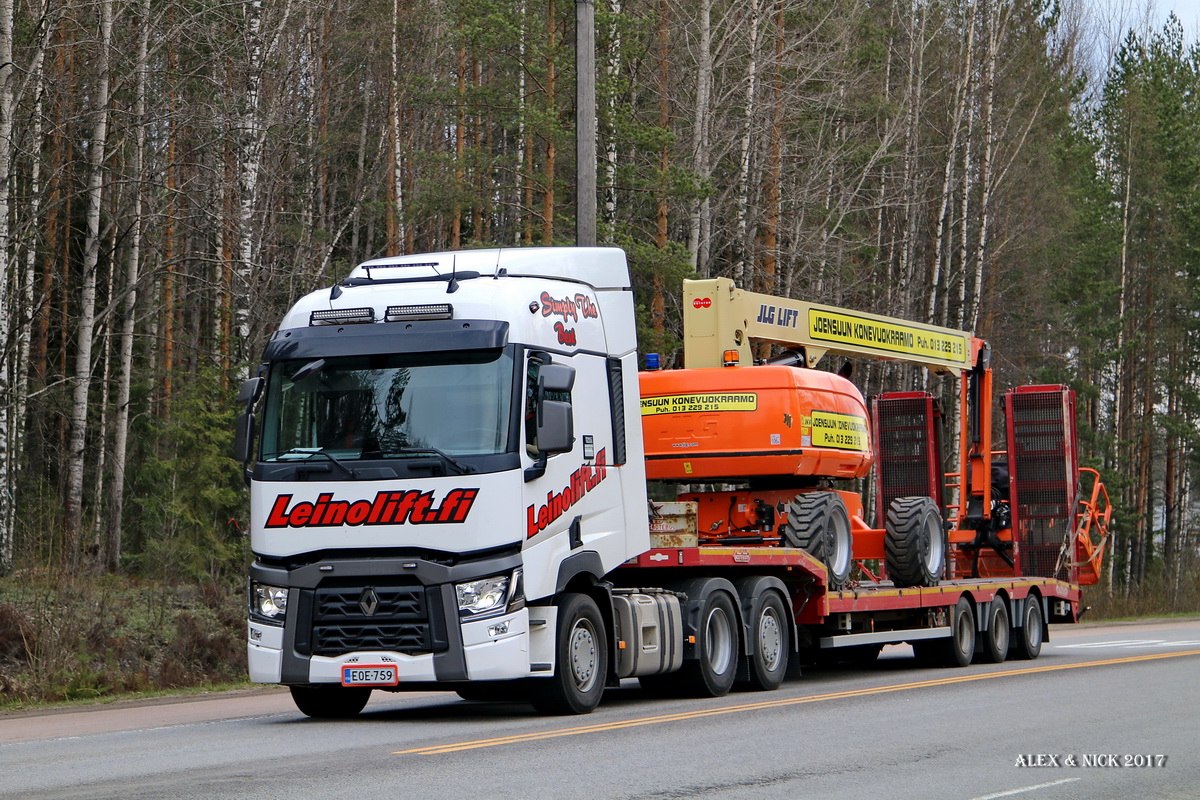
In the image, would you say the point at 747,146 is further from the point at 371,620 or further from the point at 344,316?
the point at 371,620

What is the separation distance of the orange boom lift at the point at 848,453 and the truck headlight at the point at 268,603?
4.29 m

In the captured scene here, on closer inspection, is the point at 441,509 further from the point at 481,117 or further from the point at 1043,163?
the point at 1043,163

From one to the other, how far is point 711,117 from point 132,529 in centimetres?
1457

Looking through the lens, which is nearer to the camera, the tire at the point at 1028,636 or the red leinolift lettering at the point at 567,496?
the red leinolift lettering at the point at 567,496

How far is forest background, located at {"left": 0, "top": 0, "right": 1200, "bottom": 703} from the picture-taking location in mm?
22641

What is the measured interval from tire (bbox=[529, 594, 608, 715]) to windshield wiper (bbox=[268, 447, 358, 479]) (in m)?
2.08

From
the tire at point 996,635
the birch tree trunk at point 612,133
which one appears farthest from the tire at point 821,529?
the birch tree trunk at point 612,133

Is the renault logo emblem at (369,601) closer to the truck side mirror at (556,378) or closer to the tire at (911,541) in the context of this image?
the truck side mirror at (556,378)

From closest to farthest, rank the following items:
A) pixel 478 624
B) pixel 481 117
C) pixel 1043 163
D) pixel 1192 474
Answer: pixel 478 624 < pixel 481 117 < pixel 1043 163 < pixel 1192 474

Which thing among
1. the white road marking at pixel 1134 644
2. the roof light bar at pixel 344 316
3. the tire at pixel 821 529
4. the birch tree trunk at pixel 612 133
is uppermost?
the birch tree trunk at pixel 612 133

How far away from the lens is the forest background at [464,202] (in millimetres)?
22641

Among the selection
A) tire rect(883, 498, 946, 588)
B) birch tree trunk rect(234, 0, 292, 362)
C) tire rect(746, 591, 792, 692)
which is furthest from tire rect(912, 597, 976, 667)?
birch tree trunk rect(234, 0, 292, 362)

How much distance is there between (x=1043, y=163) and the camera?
48.0 metres

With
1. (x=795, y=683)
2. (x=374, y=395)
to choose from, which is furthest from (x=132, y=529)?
(x=374, y=395)
